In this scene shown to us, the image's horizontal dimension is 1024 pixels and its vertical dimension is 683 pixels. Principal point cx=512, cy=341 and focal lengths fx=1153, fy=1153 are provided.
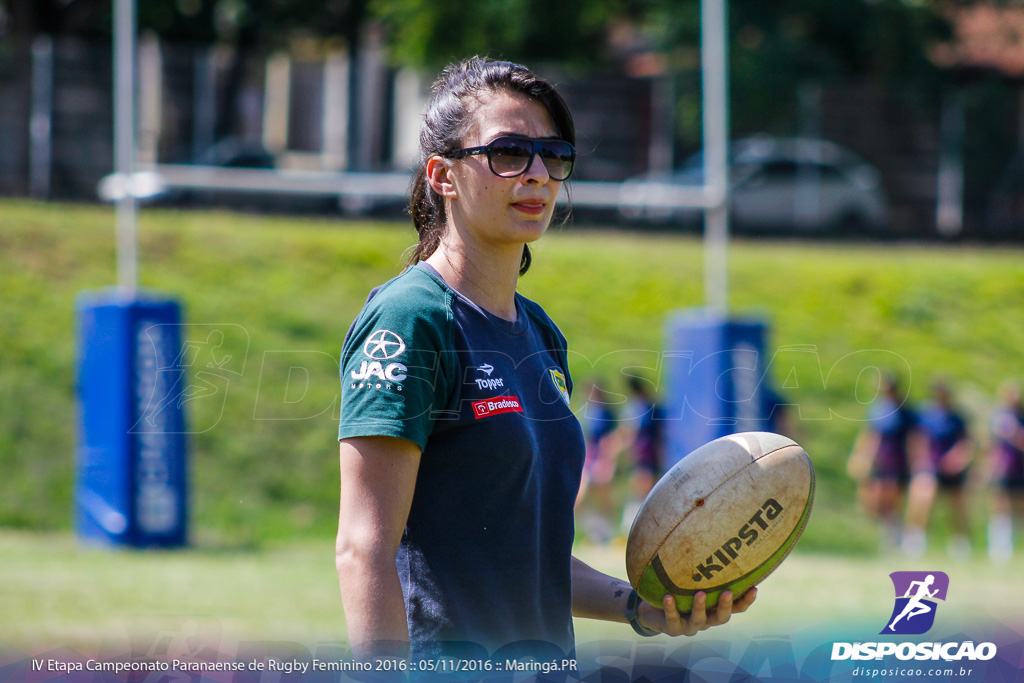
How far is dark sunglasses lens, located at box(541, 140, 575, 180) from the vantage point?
83.4 inches

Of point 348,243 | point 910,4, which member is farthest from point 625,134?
point 348,243

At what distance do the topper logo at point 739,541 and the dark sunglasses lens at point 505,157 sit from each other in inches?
35.3

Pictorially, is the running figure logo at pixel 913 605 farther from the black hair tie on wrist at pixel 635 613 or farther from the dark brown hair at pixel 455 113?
the dark brown hair at pixel 455 113

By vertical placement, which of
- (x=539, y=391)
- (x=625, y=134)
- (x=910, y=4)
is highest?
(x=910, y=4)

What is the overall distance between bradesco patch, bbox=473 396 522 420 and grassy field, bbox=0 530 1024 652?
209cm

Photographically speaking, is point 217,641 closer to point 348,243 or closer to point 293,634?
point 293,634

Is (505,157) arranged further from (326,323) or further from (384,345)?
(326,323)

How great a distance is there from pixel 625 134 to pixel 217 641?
14979mm

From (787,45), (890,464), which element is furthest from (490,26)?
(890,464)

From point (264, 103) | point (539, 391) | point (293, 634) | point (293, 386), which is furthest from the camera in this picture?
point (264, 103)

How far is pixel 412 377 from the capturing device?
182 cm

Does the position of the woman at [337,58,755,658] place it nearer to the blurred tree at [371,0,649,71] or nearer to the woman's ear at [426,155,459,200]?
the woman's ear at [426,155,459,200]

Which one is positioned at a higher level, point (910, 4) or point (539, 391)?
point (910, 4)

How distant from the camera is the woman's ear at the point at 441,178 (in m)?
2.11
